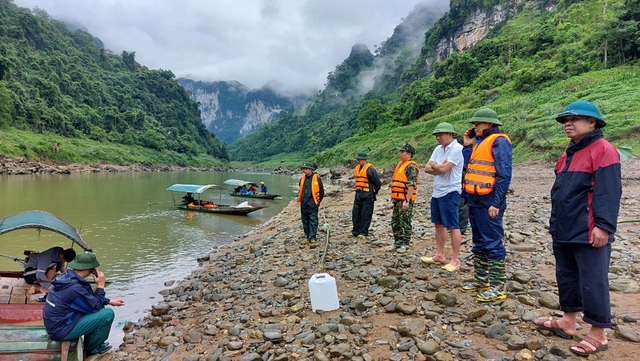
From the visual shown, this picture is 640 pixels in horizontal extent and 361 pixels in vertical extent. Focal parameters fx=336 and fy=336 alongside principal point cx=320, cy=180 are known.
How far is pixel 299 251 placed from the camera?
8.94m

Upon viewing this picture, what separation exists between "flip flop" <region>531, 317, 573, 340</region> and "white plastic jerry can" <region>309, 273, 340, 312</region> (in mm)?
2455

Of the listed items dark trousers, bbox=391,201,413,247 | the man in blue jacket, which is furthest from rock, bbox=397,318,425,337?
the man in blue jacket

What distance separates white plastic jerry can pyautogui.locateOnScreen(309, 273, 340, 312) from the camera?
480cm

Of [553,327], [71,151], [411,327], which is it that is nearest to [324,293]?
[411,327]

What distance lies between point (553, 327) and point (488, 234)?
1.31 meters

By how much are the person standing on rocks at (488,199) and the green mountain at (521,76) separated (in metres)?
21.3

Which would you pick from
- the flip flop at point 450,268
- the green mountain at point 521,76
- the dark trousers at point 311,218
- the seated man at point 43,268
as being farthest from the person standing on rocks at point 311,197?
the green mountain at point 521,76

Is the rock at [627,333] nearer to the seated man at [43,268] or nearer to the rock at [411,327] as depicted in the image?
the rock at [411,327]

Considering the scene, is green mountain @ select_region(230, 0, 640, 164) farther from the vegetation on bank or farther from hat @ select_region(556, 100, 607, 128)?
the vegetation on bank

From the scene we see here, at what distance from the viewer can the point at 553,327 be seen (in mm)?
3600

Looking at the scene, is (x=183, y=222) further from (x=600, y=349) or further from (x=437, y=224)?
(x=600, y=349)

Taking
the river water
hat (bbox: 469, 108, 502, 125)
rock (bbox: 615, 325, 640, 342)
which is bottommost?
the river water

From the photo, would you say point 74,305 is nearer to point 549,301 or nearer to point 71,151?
point 549,301

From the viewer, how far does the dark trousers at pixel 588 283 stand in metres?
3.14
